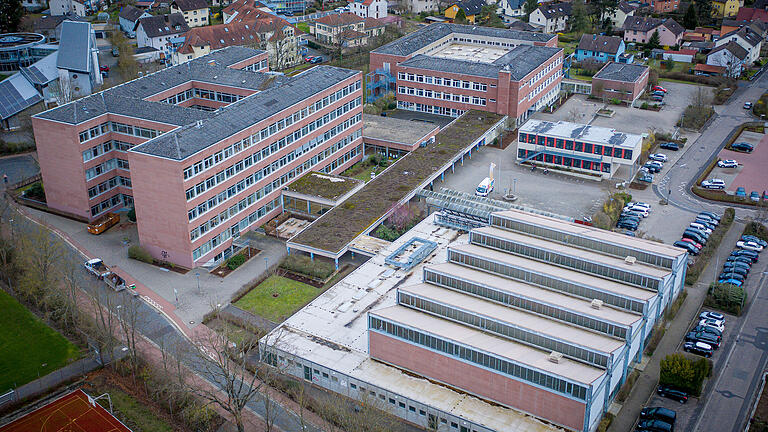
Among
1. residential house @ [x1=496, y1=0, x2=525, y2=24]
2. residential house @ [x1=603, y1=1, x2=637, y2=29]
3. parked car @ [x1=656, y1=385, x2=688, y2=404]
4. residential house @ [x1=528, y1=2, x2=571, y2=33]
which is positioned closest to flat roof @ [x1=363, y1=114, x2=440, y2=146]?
parked car @ [x1=656, y1=385, x2=688, y2=404]

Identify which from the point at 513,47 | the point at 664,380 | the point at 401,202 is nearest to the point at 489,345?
the point at 664,380

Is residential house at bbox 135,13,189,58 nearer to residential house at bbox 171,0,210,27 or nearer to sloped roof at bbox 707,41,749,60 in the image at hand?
residential house at bbox 171,0,210,27

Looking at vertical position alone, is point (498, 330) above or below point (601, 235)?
below

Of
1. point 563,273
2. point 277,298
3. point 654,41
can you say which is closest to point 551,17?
point 654,41

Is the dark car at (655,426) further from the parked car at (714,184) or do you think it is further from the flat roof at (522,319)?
the parked car at (714,184)

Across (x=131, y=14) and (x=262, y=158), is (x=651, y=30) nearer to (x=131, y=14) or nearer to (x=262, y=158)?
(x=262, y=158)

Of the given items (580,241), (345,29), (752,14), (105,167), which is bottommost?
(580,241)

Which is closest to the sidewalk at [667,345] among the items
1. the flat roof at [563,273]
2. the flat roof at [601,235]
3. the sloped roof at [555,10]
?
the flat roof at [563,273]
